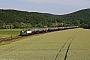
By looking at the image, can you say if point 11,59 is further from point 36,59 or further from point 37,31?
point 37,31

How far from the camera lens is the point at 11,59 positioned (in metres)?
21.3

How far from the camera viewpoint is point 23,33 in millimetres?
69562

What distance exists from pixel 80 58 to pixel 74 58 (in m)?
0.52

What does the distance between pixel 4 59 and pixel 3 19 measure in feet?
594

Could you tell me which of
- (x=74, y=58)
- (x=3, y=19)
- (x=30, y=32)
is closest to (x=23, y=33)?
(x=30, y=32)

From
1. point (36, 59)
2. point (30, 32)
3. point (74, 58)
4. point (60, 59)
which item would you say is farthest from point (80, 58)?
point (30, 32)

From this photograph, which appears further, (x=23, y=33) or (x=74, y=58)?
(x=23, y=33)

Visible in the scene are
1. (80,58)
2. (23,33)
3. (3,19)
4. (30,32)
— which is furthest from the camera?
(3,19)

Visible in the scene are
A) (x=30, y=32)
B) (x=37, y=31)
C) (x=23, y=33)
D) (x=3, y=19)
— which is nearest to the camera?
(x=23, y=33)

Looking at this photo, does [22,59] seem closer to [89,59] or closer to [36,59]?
[36,59]

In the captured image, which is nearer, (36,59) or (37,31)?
(36,59)

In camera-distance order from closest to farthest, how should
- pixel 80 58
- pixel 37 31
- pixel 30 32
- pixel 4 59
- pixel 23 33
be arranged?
1. pixel 4 59
2. pixel 80 58
3. pixel 23 33
4. pixel 30 32
5. pixel 37 31

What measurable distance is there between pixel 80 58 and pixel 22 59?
5.09 metres

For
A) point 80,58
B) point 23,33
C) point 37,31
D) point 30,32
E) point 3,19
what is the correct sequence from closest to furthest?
point 80,58 → point 23,33 → point 30,32 → point 37,31 → point 3,19
